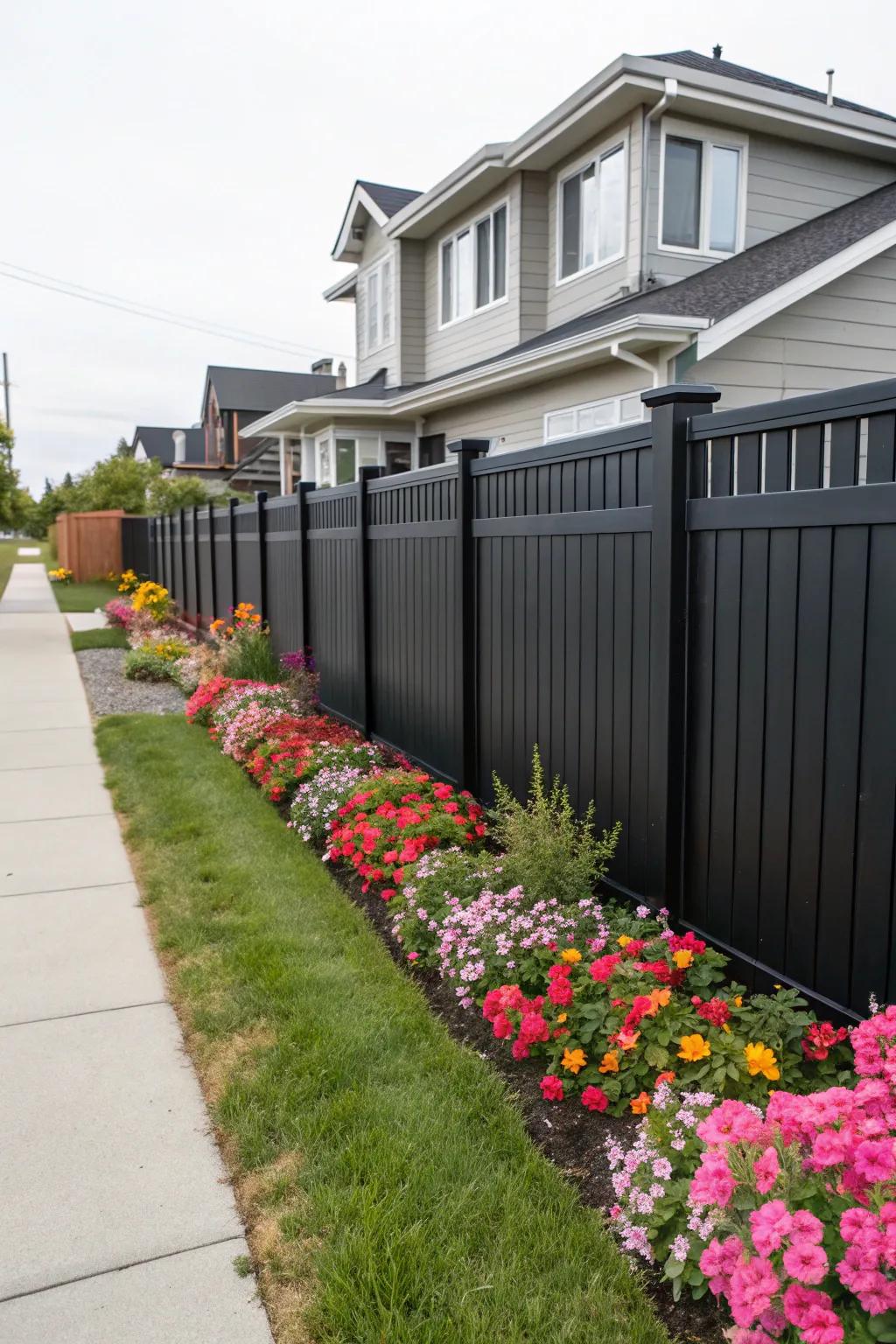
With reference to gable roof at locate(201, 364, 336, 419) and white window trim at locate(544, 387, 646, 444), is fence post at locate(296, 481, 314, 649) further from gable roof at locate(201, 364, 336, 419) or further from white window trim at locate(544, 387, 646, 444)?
gable roof at locate(201, 364, 336, 419)

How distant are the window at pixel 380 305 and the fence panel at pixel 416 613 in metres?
10.9

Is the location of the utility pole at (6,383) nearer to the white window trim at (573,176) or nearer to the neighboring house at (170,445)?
the neighboring house at (170,445)

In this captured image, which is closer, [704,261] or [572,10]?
[704,261]

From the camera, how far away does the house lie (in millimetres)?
9734


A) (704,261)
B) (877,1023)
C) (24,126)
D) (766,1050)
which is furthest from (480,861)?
(24,126)

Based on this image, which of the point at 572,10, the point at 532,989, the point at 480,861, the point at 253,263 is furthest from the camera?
the point at 253,263

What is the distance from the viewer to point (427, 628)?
596 cm

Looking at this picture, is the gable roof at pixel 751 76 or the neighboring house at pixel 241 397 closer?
the gable roof at pixel 751 76

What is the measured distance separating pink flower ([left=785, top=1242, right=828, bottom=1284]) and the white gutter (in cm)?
822

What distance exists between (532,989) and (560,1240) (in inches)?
43.1

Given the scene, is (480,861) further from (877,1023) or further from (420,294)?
(420,294)

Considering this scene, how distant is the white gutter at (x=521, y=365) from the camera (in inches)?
351

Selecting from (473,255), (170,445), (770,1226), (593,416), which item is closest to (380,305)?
(473,255)

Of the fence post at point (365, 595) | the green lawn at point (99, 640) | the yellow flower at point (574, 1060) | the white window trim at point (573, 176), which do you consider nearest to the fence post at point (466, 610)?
the fence post at point (365, 595)
